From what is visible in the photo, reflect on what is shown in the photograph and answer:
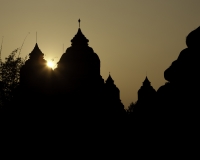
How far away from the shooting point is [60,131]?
28.3 meters

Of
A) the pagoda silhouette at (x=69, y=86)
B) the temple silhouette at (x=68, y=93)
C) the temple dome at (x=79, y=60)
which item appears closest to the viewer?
the temple silhouette at (x=68, y=93)

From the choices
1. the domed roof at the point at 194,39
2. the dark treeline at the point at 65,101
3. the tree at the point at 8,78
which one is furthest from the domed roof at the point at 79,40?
the domed roof at the point at 194,39

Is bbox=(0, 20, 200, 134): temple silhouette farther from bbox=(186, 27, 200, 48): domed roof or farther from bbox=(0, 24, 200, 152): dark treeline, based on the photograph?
bbox=(186, 27, 200, 48): domed roof

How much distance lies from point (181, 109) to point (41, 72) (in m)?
33.4

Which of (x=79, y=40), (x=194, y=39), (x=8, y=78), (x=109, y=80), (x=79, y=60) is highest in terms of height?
(x=109, y=80)

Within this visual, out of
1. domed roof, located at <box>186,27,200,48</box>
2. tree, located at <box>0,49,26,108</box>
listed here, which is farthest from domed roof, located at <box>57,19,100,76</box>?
domed roof, located at <box>186,27,200,48</box>

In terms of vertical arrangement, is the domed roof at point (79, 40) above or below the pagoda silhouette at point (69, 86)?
above

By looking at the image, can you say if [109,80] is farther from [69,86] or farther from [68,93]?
[68,93]

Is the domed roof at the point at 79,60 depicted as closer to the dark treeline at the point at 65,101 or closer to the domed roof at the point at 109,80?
the dark treeline at the point at 65,101

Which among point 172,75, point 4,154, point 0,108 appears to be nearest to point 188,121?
point 172,75

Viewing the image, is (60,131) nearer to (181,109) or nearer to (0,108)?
(0,108)

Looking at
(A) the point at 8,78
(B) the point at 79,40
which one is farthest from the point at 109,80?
(A) the point at 8,78

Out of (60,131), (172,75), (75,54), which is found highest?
(75,54)

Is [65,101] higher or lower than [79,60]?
lower
